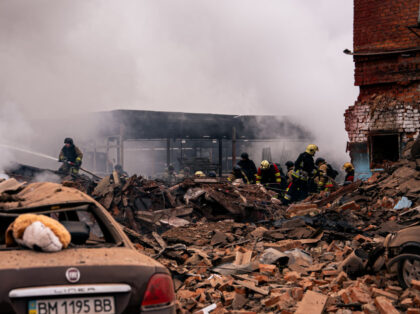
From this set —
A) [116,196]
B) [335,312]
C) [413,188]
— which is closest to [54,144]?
[116,196]

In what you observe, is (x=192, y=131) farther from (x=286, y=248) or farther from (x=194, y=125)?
(x=286, y=248)

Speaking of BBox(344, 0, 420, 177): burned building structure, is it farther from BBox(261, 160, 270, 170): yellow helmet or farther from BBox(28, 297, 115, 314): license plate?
BBox(28, 297, 115, 314): license plate

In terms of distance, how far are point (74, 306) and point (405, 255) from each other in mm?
4006

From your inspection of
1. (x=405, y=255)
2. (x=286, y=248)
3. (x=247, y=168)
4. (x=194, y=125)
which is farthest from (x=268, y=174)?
(x=194, y=125)

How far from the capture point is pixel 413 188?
10766mm

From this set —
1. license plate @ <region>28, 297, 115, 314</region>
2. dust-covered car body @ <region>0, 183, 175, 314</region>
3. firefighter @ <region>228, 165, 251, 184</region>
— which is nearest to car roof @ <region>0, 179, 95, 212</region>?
dust-covered car body @ <region>0, 183, 175, 314</region>

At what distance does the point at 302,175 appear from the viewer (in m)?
13.7

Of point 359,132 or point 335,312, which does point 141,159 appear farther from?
point 335,312

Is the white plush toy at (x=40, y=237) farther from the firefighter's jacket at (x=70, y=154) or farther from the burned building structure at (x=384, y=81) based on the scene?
the firefighter's jacket at (x=70, y=154)

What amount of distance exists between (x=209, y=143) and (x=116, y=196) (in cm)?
2469

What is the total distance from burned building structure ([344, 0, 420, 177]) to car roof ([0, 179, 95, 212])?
11.8 meters

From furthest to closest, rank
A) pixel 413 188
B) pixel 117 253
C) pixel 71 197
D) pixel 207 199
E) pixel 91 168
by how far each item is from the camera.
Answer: pixel 91 168 < pixel 207 199 < pixel 413 188 < pixel 71 197 < pixel 117 253

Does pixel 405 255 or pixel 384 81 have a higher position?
pixel 384 81

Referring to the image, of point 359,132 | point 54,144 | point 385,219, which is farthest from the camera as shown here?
point 54,144
